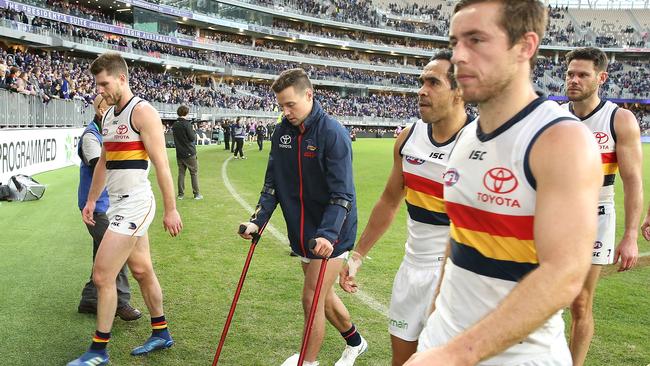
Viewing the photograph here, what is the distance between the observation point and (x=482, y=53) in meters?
1.79

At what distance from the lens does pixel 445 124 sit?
11.3ft

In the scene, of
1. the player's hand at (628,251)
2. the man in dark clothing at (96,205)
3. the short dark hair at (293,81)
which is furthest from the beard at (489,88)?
the man in dark clothing at (96,205)

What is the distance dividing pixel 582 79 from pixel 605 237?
1.22 meters

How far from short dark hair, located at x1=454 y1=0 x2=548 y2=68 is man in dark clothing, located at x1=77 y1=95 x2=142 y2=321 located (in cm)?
464

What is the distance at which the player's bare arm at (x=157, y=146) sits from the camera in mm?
4605

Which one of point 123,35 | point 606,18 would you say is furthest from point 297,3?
point 606,18

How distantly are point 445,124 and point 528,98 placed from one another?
1.56 meters

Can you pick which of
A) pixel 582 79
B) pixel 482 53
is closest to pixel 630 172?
pixel 582 79

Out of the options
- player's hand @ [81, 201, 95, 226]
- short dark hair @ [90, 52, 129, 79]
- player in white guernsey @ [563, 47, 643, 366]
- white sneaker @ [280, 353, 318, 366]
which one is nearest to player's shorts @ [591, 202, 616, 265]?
player in white guernsey @ [563, 47, 643, 366]

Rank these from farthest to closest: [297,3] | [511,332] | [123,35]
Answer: [297,3]
[123,35]
[511,332]

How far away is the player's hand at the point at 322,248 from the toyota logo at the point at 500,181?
1.98 m

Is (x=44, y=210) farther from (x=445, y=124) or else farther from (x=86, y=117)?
(x=86, y=117)

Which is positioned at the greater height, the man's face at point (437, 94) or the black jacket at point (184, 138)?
the man's face at point (437, 94)

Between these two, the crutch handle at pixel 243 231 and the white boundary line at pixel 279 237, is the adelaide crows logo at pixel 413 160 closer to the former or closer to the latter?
the crutch handle at pixel 243 231
